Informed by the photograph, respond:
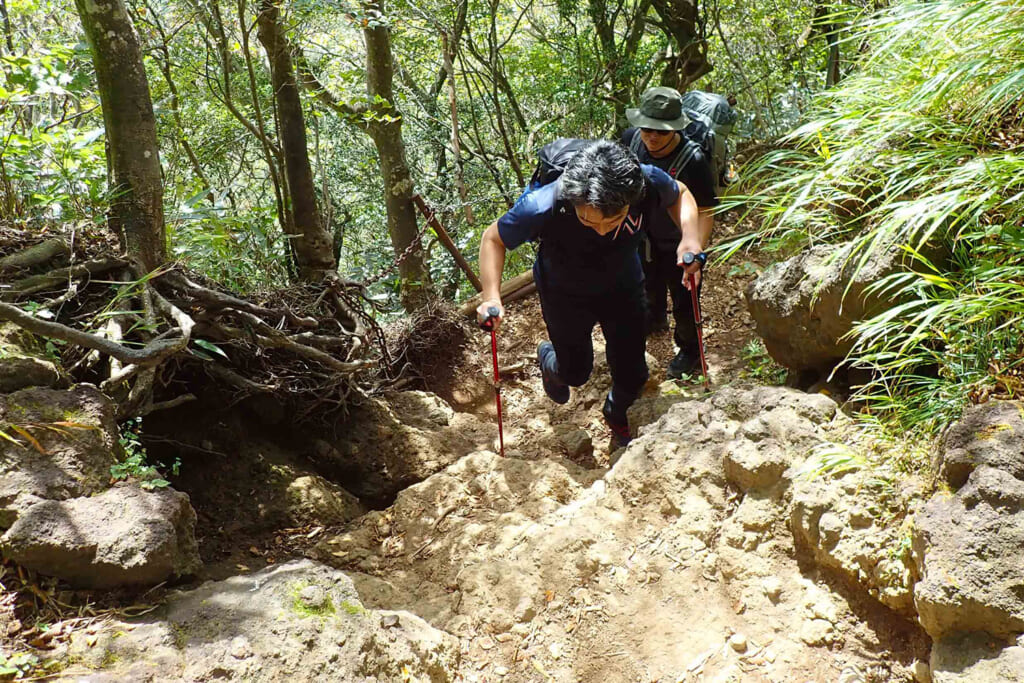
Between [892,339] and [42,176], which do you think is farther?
[42,176]

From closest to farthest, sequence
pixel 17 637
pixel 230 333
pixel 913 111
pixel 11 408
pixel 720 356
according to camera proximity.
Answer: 1. pixel 17 637
2. pixel 11 408
3. pixel 913 111
4. pixel 230 333
5. pixel 720 356

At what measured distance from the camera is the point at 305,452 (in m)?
4.92

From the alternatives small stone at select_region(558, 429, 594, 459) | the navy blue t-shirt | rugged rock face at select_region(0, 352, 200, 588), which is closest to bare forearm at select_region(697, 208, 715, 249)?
the navy blue t-shirt

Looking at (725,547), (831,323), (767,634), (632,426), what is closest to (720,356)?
(632,426)

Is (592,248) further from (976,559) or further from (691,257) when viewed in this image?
(976,559)

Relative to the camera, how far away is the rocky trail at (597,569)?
2.17m

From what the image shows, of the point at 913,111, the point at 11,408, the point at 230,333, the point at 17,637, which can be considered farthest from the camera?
the point at 230,333

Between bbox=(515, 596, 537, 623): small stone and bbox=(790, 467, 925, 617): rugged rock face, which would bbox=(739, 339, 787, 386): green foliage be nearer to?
bbox=(790, 467, 925, 617): rugged rock face

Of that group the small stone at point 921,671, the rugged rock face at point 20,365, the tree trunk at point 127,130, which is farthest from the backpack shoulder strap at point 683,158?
the rugged rock face at point 20,365

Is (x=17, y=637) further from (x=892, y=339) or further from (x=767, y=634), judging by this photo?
(x=892, y=339)

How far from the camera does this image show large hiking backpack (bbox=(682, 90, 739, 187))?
5.23 metres

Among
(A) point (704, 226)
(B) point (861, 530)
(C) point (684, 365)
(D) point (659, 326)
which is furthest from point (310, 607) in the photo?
(D) point (659, 326)

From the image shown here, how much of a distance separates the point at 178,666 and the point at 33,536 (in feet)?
2.32

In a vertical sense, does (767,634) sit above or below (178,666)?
below
